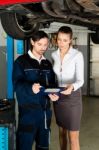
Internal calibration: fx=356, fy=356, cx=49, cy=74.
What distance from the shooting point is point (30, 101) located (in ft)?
7.37

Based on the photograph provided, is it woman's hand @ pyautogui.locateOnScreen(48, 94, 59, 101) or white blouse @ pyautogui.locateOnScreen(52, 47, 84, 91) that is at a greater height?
white blouse @ pyautogui.locateOnScreen(52, 47, 84, 91)

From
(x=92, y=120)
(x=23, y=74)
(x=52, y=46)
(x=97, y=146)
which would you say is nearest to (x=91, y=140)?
(x=97, y=146)

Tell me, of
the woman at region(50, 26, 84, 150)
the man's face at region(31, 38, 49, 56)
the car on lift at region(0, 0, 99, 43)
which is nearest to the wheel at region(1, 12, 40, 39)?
the car on lift at region(0, 0, 99, 43)

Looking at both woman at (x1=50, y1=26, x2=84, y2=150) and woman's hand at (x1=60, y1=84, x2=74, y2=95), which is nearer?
woman's hand at (x1=60, y1=84, x2=74, y2=95)

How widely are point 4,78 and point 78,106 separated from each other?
100 inches

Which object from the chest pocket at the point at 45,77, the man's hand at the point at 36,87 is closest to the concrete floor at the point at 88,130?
the chest pocket at the point at 45,77

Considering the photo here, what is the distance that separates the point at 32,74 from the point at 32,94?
14cm

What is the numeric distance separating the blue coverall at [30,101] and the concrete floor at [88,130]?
1198 mm

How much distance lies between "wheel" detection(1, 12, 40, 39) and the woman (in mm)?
1082

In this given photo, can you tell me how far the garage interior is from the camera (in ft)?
12.7

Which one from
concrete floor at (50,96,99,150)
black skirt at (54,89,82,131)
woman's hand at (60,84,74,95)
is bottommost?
Result: concrete floor at (50,96,99,150)

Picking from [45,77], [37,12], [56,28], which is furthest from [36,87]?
[56,28]

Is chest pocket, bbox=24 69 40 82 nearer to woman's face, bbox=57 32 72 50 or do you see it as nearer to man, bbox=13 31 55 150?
man, bbox=13 31 55 150

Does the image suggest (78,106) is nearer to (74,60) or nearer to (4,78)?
(74,60)
